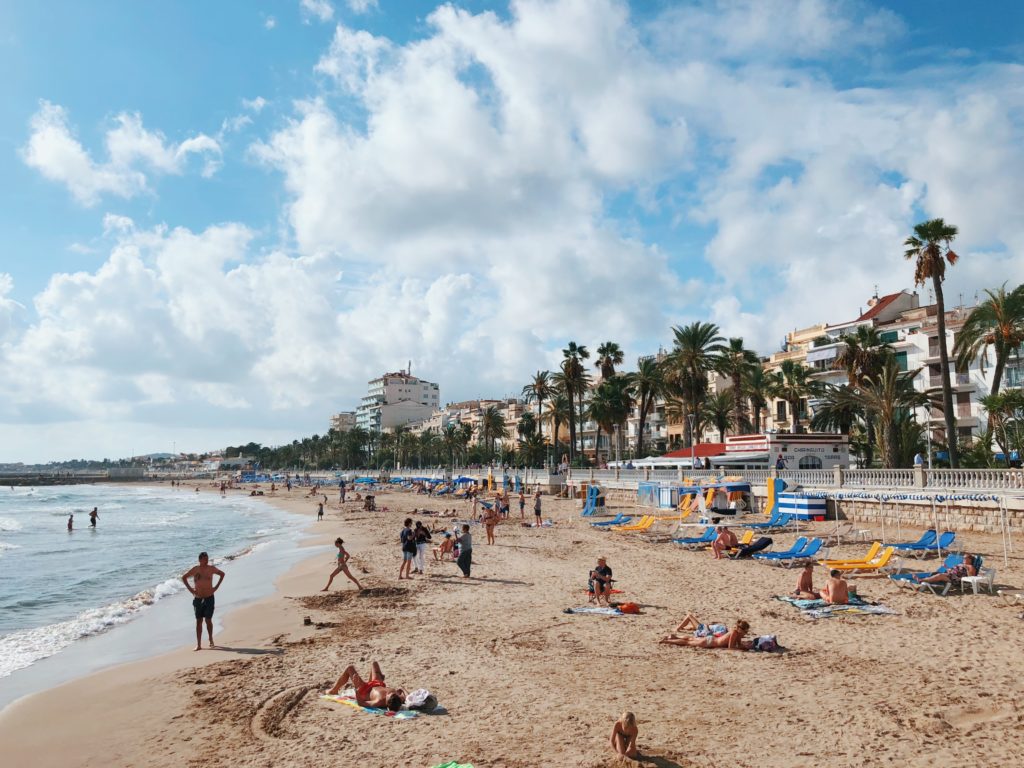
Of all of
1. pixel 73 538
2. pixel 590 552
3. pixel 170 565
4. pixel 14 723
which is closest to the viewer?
pixel 14 723

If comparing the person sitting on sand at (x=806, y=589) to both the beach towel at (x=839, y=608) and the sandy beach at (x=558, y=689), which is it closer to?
the beach towel at (x=839, y=608)

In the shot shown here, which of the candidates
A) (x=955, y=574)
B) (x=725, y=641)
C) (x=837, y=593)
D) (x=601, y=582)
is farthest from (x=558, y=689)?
(x=955, y=574)

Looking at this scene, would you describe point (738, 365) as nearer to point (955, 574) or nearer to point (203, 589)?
point (955, 574)

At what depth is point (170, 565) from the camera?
2497cm

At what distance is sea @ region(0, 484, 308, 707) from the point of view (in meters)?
12.4

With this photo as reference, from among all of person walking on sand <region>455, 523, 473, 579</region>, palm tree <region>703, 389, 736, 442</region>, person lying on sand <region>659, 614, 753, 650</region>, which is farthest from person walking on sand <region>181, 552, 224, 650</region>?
palm tree <region>703, 389, 736, 442</region>

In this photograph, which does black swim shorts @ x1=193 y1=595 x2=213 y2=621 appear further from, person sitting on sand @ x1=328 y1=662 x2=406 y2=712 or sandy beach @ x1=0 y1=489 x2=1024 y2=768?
person sitting on sand @ x1=328 y1=662 x2=406 y2=712

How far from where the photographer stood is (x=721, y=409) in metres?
59.9

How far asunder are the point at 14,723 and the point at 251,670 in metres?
2.82

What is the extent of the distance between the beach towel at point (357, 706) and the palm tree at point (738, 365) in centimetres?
4496

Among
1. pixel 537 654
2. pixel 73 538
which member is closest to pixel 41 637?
pixel 537 654

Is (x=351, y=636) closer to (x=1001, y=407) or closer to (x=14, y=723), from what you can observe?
(x=14, y=723)

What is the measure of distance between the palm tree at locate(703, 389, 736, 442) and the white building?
120 meters

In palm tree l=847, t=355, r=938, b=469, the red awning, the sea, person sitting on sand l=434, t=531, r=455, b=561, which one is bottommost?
the sea
